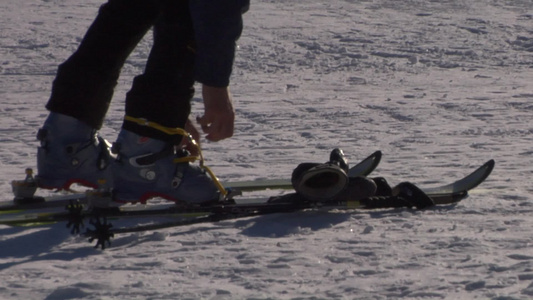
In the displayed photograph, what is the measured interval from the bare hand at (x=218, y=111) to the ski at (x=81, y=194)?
0.37 m

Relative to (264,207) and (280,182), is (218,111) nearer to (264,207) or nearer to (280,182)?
(264,207)

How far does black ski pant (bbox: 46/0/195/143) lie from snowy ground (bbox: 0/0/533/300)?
416 mm

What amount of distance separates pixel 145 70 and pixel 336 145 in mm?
1714

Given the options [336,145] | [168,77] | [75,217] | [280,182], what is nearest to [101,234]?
[75,217]

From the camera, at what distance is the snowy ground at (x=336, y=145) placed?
9.16 ft

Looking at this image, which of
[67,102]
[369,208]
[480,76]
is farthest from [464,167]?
[480,76]

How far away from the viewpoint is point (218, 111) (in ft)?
10.8

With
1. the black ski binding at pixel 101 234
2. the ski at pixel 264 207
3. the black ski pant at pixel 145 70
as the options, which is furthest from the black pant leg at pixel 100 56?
the black ski binding at pixel 101 234

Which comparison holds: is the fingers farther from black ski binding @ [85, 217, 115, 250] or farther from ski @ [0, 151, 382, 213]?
black ski binding @ [85, 217, 115, 250]

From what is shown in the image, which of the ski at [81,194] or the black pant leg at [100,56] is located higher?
the black pant leg at [100,56]

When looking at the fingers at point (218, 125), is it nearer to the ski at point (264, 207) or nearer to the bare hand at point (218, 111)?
the bare hand at point (218, 111)

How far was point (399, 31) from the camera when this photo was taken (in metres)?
8.96

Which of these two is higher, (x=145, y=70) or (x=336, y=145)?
(x=145, y=70)

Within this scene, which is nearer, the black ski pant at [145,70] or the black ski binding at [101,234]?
the black ski binding at [101,234]
